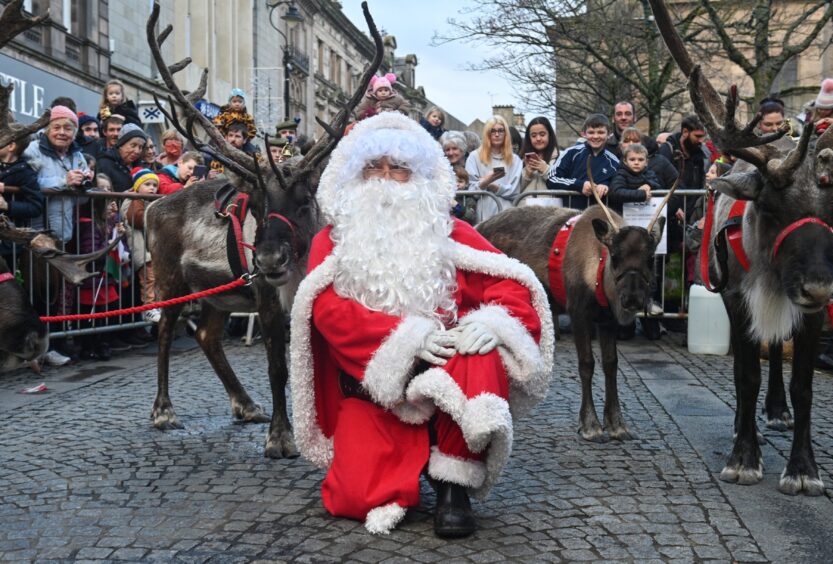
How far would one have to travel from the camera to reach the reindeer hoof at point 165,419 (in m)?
6.66

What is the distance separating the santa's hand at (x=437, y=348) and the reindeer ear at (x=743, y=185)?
1.82 meters

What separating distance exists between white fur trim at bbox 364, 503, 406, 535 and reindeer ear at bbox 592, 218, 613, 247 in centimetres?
277

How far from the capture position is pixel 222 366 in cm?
699

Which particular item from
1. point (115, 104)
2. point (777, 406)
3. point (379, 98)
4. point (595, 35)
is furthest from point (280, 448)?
point (595, 35)

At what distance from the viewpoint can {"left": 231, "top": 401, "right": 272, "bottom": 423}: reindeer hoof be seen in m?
6.86

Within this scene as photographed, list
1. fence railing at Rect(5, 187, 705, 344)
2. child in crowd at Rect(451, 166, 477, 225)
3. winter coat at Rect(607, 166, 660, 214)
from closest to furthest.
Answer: fence railing at Rect(5, 187, 705, 344), winter coat at Rect(607, 166, 660, 214), child in crowd at Rect(451, 166, 477, 225)

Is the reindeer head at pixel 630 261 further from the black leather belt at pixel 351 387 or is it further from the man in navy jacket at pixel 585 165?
the man in navy jacket at pixel 585 165

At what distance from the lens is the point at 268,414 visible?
23.3ft

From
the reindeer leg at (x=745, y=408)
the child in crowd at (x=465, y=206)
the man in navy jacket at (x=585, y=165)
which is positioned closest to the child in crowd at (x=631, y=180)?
the man in navy jacket at (x=585, y=165)

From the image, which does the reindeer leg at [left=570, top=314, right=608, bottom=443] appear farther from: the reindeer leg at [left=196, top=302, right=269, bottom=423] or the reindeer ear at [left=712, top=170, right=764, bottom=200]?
the reindeer leg at [left=196, top=302, right=269, bottom=423]

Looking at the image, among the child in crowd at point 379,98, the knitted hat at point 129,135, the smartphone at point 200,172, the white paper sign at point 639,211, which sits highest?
the child in crowd at point 379,98

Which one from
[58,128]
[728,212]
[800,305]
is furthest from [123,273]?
[800,305]

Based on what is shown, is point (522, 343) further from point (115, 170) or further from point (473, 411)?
point (115, 170)

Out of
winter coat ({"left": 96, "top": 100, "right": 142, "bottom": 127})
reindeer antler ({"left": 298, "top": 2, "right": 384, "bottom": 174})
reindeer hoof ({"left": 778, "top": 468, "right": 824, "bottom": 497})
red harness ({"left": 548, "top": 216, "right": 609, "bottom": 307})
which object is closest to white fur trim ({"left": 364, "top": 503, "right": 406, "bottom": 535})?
reindeer hoof ({"left": 778, "top": 468, "right": 824, "bottom": 497})
